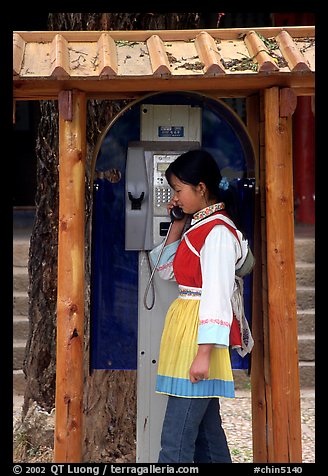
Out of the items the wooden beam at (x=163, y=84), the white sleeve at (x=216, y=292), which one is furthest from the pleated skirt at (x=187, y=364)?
the wooden beam at (x=163, y=84)

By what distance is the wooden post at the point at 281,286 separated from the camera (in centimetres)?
348

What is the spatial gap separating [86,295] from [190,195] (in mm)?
1440

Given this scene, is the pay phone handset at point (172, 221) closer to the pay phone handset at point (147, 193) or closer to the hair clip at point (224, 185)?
the pay phone handset at point (147, 193)

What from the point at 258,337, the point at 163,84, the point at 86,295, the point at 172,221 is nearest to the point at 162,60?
the point at 163,84

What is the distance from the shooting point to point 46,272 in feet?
15.9

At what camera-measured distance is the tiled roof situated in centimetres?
318

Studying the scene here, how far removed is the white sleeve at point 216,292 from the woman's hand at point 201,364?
0.04 meters

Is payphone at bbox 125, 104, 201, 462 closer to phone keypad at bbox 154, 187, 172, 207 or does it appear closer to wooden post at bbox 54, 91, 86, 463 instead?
phone keypad at bbox 154, 187, 172, 207

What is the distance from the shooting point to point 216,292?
328 cm

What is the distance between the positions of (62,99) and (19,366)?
146 inches

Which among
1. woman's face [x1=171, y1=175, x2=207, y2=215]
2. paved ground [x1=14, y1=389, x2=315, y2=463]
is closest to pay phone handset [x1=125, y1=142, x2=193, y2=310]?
woman's face [x1=171, y1=175, x2=207, y2=215]

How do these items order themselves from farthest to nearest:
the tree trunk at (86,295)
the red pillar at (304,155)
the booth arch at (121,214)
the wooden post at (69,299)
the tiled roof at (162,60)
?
the red pillar at (304,155)
the tree trunk at (86,295)
the booth arch at (121,214)
the wooden post at (69,299)
the tiled roof at (162,60)

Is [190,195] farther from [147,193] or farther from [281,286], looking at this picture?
[281,286]

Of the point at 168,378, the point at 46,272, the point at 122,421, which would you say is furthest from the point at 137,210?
the point at 122,421
